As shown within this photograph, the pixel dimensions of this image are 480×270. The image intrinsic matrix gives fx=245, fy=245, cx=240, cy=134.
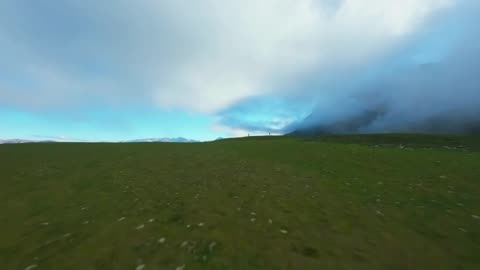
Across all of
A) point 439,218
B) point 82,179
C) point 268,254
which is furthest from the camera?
point 82,179

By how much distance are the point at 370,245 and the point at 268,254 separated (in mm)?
3491

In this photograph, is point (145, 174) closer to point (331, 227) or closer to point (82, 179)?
point (82, 179)

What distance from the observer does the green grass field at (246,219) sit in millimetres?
7527

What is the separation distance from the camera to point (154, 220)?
419 inches

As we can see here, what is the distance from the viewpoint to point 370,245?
8148mm

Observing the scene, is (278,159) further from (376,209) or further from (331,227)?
(331,227)

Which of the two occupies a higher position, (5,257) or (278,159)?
(278,159)

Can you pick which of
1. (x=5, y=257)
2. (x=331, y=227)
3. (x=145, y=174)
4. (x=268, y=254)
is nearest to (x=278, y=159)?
(x=145, y=174)

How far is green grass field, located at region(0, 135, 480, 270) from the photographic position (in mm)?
7527

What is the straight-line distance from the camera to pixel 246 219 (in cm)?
1050

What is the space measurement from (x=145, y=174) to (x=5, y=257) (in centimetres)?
1238

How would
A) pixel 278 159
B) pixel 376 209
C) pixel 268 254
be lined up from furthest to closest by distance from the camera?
pixel 278 159
pixel 376 209
pixel 268 254

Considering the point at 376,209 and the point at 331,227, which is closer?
the point at 331,227

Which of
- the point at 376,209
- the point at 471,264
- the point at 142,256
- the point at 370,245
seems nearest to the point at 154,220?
the point at 142,256
